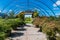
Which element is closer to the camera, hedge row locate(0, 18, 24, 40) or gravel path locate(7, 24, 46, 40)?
hedge row locate(0, 18, 24, 40)

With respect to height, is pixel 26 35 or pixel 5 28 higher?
pixel 5 28

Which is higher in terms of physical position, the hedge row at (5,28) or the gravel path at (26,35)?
the hedge row at (5,28)

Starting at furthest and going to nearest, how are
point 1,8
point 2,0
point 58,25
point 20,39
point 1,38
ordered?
point 1,8, point 2,0, point 20,39, point 58,25, point 1,38

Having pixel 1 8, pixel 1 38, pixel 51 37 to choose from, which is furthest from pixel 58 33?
pixel 1 8

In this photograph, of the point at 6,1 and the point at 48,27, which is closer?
the point at 48,27

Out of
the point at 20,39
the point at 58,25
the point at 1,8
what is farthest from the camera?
the point at 1,8

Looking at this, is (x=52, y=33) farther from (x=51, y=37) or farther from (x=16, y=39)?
(x=16, y=39)

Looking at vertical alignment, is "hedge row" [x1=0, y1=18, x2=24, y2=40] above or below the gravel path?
above

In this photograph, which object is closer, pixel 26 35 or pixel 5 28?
pixel 5 28

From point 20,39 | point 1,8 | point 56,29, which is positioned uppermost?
point 1,8

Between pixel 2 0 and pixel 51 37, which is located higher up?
pixel 2 0

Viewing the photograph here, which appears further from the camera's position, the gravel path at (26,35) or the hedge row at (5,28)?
the gravel path at (26,35)

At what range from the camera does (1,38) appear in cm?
710

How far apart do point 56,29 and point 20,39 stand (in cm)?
278
